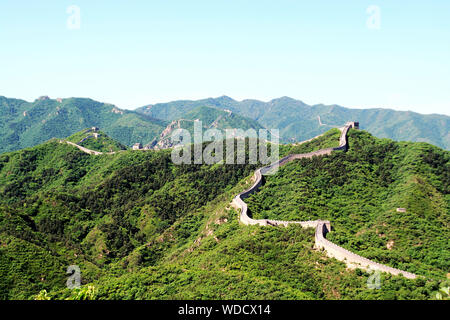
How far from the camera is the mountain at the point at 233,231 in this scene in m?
38.1

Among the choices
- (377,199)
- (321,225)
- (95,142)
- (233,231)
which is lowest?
(95,142)

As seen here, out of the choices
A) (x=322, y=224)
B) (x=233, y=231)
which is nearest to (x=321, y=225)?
(x=322, y=224)

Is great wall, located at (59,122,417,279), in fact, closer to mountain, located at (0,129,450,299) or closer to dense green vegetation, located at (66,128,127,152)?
mountain, located at (0,129,450,299)

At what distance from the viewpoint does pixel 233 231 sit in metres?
53.9

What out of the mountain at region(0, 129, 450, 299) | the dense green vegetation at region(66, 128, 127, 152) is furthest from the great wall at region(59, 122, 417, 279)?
the dense green vegetation at region(66, 128, 127, 152)

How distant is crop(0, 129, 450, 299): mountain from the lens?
125ft

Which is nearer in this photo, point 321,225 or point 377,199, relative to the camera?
point 321,225

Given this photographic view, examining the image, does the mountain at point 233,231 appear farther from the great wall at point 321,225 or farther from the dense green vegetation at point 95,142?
the dense green vegetation at point 95,142

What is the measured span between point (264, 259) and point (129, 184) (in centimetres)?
5403

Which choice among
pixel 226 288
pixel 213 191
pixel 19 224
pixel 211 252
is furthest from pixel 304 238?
pixel 19 224

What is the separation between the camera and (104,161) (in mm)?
119312

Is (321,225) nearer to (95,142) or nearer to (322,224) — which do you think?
(322,224)

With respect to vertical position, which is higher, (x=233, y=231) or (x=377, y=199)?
(x=377, y=199)
